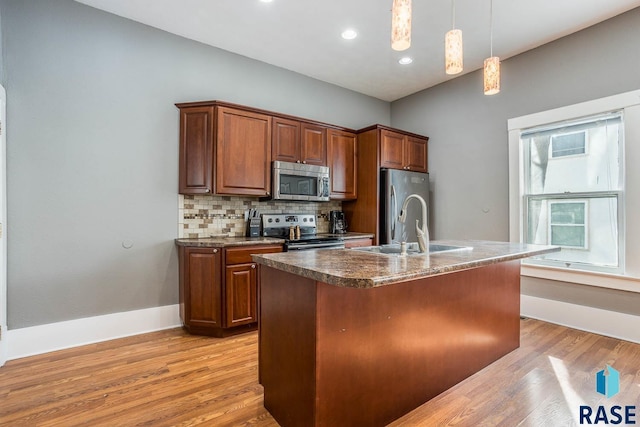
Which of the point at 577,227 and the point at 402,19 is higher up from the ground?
the point at 402,19

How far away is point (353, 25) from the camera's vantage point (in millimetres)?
3098

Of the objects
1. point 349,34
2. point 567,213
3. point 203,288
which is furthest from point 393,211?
point 203,288

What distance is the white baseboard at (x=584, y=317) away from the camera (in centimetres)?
291

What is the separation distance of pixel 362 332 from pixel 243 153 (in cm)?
235

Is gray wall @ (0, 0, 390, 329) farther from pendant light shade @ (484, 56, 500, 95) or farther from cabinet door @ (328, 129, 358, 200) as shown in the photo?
pendant light shade @ (484, 56, 500, 95)

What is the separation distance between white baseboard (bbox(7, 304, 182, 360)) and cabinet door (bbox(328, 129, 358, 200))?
2331mm

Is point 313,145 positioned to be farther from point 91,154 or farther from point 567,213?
point 567,213

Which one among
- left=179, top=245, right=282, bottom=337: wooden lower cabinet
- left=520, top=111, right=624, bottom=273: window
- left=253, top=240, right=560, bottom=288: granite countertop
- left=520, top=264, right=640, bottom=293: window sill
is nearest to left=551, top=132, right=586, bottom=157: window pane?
left=520, top=111, right=624, bottom=273: window

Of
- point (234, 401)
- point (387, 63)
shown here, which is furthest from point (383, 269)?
point (387, 63)

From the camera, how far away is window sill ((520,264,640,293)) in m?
2.91

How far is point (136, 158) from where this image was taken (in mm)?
3094

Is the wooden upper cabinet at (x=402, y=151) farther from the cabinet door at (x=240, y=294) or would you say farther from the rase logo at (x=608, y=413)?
the rase logo at (x=608, y=413)

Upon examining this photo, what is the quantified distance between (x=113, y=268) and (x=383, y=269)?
270 cm

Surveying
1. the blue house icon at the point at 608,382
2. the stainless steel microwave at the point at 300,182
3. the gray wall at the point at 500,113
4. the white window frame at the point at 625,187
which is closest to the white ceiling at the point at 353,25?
the gray wall at the point at 500,113
